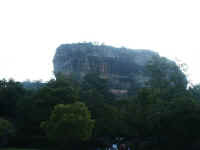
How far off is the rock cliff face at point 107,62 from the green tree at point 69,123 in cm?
4496

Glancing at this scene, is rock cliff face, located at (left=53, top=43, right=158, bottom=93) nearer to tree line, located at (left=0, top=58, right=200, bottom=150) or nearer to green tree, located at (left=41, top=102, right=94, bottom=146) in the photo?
tree line, located at (left=0, top=58, right=200, bottom=150)

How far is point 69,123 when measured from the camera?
2519cm

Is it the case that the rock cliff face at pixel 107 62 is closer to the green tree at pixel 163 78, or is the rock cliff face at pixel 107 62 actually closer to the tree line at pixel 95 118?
the green tree at pixel 163 78

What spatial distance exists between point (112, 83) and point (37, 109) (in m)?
40.8

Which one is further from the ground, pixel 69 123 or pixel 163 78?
pixel 163 78

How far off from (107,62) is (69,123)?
162 feet

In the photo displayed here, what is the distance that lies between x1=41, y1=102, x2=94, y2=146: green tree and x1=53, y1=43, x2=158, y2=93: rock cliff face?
44956mm

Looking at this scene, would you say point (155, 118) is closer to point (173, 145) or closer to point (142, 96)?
point (173, 145)

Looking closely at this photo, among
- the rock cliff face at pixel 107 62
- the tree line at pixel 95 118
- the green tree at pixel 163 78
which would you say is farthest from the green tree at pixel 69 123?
the rock cliff face at pixel 107 62

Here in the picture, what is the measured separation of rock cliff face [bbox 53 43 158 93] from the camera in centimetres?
7219

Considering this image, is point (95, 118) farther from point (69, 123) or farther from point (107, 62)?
point (107, 62)

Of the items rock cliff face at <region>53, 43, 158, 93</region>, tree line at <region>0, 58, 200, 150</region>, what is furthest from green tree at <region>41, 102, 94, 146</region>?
rock cliff face at <region>53, 43, 158, 93</region>

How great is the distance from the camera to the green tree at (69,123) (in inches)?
993

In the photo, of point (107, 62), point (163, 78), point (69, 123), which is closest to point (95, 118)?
point (69, 123)
